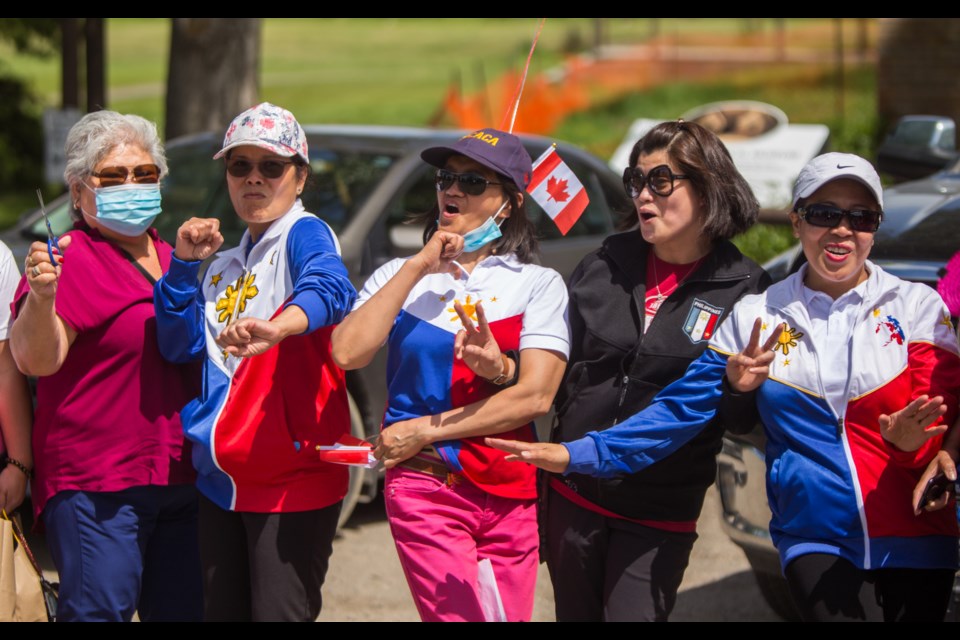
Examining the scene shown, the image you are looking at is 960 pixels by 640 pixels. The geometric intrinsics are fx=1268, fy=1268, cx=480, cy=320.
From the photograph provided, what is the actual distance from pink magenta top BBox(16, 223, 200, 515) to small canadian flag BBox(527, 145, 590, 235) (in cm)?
121

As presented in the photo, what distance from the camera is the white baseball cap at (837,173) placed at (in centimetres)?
329

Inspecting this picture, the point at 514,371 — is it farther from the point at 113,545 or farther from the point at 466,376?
the point at 113,545

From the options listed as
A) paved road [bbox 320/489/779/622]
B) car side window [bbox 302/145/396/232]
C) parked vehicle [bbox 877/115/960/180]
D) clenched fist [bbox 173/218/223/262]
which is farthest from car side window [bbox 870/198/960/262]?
clenched fist [bbox 173/218/223/262]

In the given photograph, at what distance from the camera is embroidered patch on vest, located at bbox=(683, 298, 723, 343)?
350cm

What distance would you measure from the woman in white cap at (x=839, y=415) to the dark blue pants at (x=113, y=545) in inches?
47.3

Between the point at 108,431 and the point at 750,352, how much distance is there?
73.1 inches

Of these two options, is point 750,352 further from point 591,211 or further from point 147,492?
point 591,211

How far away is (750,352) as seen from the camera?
3246 millimetres

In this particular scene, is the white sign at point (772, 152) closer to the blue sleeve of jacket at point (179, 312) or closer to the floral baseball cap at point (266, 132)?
the floral baseball cap at point (266, 132)

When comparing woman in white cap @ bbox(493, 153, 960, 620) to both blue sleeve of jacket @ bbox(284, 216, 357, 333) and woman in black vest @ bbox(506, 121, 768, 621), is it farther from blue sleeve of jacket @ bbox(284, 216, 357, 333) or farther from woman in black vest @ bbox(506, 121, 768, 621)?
blue sleeve of jacket @ bbox(284, 216, 357, 333)

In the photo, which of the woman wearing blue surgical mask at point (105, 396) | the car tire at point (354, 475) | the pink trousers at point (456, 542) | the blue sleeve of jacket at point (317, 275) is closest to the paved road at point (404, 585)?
the car tire at point (354, 475)

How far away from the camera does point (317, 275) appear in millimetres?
3492
